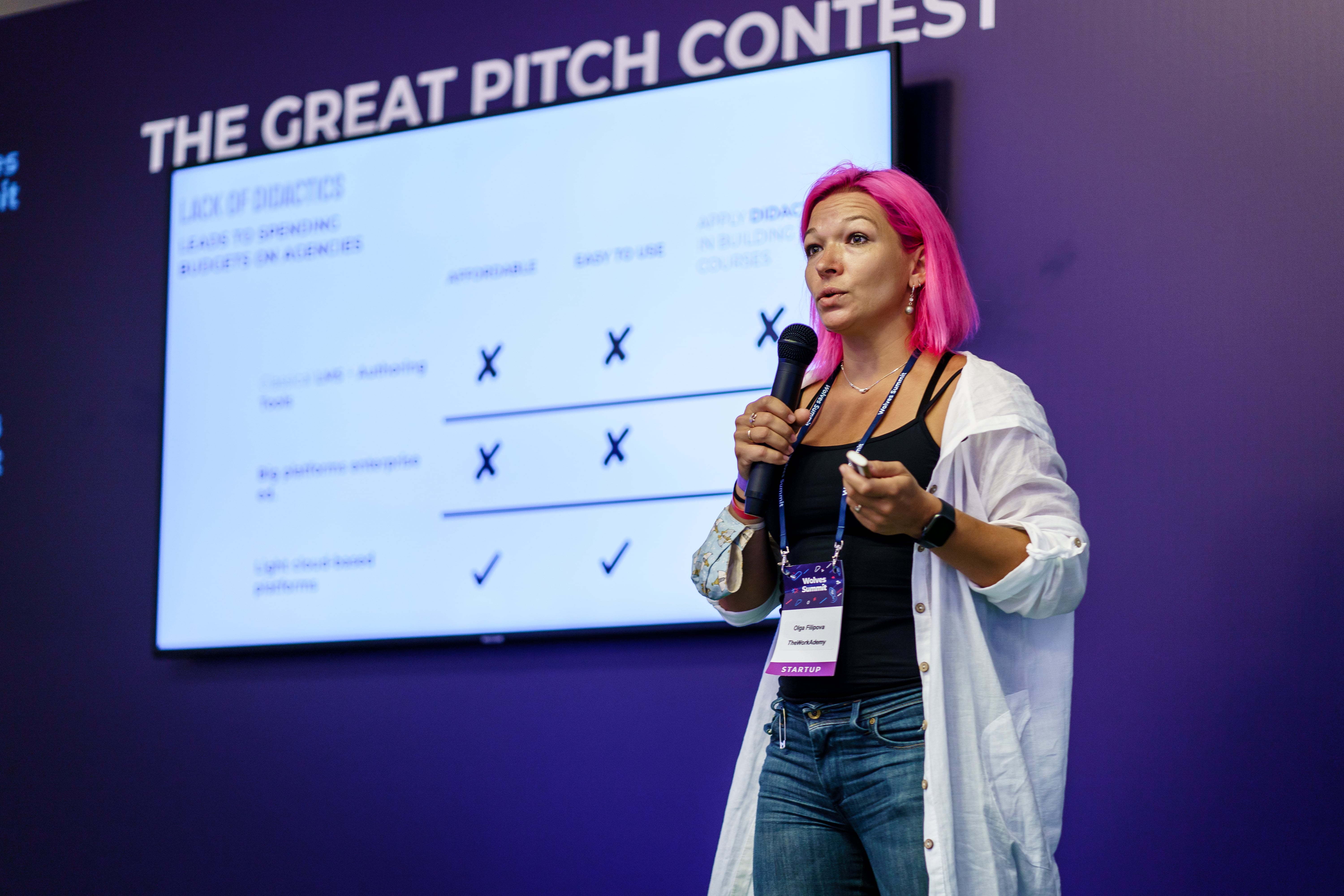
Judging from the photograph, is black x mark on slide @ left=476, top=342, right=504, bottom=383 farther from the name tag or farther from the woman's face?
the name tag

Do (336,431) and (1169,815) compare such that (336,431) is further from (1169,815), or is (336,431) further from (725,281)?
(1169,815)

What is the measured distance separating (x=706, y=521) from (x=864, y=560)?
3.66 ft

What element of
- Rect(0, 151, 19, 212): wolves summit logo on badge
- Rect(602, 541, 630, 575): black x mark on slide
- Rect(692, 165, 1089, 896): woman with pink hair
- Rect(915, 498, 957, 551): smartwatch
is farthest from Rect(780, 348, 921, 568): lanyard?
Rect(0, 151, 19, 212): wolves summit logo on badge

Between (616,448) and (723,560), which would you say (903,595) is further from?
(616,448)

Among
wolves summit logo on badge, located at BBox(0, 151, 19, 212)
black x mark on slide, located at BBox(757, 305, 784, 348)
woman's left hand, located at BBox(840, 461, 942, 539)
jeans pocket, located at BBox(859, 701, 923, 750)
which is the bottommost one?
jeans pocket, located at BBox(859, 701, 923, 750)

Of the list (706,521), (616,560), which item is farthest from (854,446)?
(616,560)

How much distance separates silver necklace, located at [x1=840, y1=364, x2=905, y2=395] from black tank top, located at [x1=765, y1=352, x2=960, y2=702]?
7 cm

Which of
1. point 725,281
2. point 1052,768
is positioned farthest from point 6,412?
point 1052,768

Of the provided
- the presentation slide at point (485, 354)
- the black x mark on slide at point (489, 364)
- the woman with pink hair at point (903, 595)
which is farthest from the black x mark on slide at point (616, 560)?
the woman with pink hair at point (903, 595)

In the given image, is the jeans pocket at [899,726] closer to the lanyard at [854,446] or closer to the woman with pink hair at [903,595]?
the woman with pink hair at [903,595]

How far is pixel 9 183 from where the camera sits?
12.6ft

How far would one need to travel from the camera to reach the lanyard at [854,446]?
5.60ft

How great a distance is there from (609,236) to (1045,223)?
0.94 meters

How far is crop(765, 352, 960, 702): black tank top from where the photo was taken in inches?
64.7
